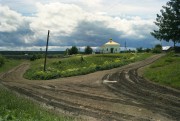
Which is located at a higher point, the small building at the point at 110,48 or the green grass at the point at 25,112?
the small building at the point at 110,48

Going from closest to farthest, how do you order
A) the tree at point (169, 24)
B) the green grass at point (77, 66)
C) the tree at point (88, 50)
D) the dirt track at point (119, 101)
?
1. the dirt track at point (119, 101)
2. the green grass at point (77, 66)
3. the tree at point (169, 24)
4. the tree at point (88, 50)

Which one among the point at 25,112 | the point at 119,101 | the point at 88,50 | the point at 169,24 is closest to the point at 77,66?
the point at 169,24

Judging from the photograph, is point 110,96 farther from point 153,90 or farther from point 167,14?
point 167,14

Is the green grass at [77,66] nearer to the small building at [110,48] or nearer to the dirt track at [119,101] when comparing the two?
the dirt track at [119,101]

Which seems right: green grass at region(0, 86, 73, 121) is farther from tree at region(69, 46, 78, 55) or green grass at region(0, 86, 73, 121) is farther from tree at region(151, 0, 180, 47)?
tree at region(69, 46, 78, 55)

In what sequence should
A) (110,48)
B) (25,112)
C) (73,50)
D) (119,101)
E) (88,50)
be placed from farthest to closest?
1. (88,50)
2. (73,50)
3. (110,48)
4. (119,101)
5. (25,112)

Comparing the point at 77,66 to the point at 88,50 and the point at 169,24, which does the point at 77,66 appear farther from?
the point at 88,50

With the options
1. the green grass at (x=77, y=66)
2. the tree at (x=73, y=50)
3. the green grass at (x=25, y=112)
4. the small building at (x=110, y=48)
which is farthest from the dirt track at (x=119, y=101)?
the tree at (x=73, y=50)

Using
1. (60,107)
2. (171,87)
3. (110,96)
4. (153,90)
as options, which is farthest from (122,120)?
(171,87)

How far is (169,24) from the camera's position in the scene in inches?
3110

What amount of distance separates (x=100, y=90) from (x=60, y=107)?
8099 millimetres

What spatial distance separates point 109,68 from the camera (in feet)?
181

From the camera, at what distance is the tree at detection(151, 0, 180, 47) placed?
78.1m

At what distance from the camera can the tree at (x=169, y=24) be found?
7812cm
